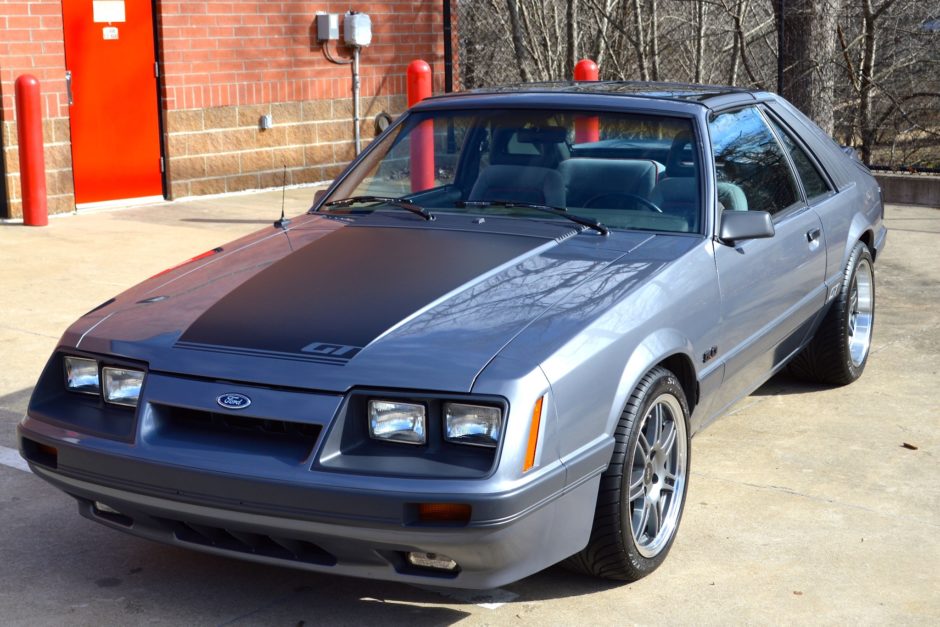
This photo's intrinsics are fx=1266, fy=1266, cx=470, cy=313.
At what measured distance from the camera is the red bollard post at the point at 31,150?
397 inches

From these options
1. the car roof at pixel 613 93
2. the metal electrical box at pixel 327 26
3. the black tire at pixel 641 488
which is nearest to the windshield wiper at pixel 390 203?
the car roof at pixel 613 93

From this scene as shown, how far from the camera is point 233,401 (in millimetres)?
3514

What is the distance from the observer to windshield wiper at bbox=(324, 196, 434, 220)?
16.0 ft

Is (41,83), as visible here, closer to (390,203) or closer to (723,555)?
(390,203)

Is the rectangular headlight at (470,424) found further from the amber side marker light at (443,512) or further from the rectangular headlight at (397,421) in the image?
the amber side marker light at (443,512)

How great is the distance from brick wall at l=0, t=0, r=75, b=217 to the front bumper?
7.63 metres

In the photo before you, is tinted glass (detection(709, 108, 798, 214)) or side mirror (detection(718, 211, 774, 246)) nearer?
side mirror (detection(718, 211, 774, 246))

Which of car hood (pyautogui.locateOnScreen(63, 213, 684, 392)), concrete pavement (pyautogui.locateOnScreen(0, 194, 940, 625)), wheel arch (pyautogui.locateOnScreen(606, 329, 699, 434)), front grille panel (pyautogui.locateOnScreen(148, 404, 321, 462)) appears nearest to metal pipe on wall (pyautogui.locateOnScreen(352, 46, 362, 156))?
concrete pavement (pyautogui.locateOnScreen(0, 194, 940, 625))

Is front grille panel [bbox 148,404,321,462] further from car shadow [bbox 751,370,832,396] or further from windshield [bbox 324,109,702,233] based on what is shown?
car shadow [bbox 751,370,832,396]

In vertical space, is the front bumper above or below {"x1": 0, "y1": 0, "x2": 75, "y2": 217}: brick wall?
below

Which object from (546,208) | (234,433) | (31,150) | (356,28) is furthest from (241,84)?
(234,433)

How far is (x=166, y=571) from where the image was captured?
13.5 ft

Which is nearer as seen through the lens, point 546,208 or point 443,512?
point 443,512

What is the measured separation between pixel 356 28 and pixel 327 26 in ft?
1.09
